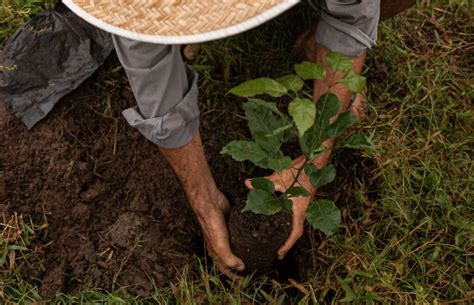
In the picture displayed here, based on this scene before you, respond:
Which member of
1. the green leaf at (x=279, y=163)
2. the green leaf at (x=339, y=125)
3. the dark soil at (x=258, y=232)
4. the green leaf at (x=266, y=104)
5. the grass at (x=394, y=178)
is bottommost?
the grass at (x=394, y=178)

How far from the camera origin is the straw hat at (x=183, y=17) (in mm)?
987

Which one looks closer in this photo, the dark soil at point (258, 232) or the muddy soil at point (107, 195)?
the dark soil at point (258, 232)

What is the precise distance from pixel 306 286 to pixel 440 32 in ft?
3.95

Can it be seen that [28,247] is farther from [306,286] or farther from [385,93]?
[385,93]

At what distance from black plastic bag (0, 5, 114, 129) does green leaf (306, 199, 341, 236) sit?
3.50 feet

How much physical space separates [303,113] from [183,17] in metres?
0.28

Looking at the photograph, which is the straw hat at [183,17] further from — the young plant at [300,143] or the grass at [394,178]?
the grass at [394,178]

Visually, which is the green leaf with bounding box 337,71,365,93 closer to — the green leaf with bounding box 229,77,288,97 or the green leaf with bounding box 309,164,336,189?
the green leaf with bounding box 229,77,288,97

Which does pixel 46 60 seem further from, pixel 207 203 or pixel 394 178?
pixel 394 178

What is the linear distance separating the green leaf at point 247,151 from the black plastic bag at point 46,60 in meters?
0.90

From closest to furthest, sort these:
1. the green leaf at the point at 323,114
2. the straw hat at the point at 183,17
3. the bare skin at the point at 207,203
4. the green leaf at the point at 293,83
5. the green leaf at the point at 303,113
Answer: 1. the straw hat at the point at 183,17
2. the green leaf at the point at 303,113
3. the green leaf at the point at 293,83
4. the green leaf at the point at 323,114
5. the bare skin at the point at 207,203

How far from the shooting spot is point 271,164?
136 cm

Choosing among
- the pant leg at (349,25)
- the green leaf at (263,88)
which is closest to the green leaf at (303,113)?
the green leaf at (263,88)

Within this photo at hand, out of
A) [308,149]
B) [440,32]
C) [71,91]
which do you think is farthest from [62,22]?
[440,32]
